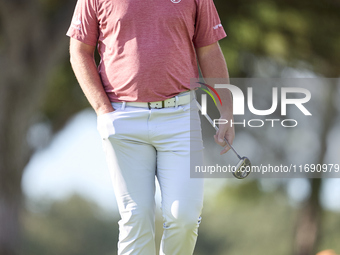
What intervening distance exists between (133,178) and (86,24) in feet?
2.34

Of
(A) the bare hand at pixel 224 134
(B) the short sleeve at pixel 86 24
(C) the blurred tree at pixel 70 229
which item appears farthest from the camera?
(C) the blurred tree at pixel 70 229

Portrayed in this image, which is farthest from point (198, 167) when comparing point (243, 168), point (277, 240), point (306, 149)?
point (277, 240)

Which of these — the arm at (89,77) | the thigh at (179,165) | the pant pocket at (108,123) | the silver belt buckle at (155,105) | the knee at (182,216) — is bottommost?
the knee at (182,216)

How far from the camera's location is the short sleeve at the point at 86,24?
2426 mm

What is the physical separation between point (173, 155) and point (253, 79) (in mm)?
6673

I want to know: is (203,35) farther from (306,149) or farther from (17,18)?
(306,149)

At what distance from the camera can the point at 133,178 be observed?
236cm

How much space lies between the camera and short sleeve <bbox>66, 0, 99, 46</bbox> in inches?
95.5

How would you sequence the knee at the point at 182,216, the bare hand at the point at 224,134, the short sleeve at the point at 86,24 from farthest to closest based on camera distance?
the bare hand at the point at 224,134, the short sleeve at the point at 86,24, the knee at the point at 182,216

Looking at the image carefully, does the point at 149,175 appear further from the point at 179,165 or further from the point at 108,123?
the point at 108,123

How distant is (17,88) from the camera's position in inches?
269

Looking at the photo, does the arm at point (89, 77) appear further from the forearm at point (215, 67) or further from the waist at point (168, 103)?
the forearm at point (215, 67)

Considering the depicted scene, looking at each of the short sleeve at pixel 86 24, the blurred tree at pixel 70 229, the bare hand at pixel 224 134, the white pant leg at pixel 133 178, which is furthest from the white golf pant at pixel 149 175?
the blurred tree at pixel 70 229

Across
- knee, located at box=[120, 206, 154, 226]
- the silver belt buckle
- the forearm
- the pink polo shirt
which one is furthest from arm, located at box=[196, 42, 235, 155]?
knee, located at box=[120, 206, 154, 226]
